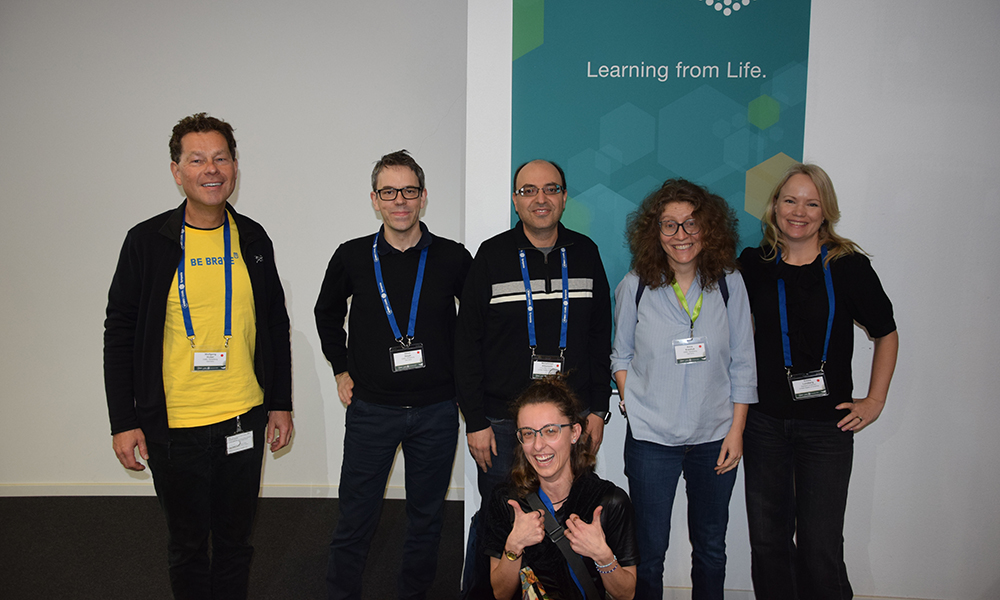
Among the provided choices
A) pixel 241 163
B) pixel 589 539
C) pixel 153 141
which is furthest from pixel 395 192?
pixel 153 141

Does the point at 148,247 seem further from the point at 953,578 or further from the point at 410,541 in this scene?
the point at 953,578

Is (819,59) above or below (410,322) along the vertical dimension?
above

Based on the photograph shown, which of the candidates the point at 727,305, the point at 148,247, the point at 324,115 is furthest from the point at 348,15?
the point at 727,305

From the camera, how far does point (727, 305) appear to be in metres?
2.01

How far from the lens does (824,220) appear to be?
→ 2.13 m

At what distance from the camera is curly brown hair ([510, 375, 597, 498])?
1711 millimetres

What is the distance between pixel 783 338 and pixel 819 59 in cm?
129

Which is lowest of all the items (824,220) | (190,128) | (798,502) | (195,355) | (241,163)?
(798,502)

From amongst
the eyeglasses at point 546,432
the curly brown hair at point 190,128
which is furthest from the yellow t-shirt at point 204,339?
the eyeglasses at point 546,432

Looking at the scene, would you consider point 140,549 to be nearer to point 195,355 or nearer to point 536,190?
point 195,355

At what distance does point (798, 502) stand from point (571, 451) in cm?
103

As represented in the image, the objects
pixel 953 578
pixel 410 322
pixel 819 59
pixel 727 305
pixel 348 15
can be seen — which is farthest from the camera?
pixel 348 15

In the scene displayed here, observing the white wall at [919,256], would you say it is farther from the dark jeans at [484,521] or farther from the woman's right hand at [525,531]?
the woman's right hand at [525,531]

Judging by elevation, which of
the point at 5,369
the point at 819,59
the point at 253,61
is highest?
the point at 253,61
